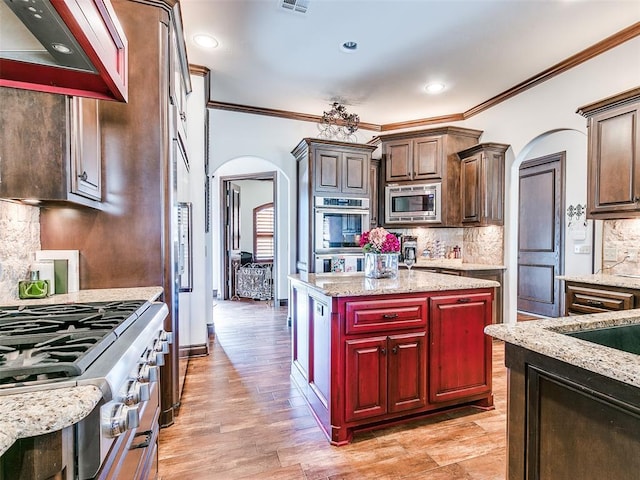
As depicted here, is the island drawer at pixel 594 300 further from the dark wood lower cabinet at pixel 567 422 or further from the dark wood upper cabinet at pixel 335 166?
the dark wood upper cabinet at pixel 335 166

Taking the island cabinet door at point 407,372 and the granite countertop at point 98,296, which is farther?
the island cabinet door at point 407,372

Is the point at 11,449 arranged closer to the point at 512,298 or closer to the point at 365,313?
the point at 365,313

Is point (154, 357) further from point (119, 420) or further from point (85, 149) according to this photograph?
point (85, 149)

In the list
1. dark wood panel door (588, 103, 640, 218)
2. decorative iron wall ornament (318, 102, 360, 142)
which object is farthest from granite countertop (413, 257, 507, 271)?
decorative iron wall ornament (318, 102, 360, 142)

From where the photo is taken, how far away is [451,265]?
4309 mm

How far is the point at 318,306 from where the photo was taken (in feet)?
7.58

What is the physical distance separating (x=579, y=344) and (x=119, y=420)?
121 cm

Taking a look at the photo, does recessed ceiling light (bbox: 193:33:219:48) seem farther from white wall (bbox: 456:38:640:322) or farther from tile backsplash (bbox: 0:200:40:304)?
white wall (bbox: 456:38:640:322)

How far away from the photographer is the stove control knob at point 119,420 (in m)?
0.75

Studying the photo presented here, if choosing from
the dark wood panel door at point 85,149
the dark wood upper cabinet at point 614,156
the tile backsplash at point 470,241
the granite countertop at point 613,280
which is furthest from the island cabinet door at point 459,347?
the tile backsplash at point 470,241

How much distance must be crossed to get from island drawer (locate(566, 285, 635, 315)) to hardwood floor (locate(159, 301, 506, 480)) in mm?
865

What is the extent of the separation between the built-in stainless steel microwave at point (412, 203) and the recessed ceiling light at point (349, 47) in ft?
6.53

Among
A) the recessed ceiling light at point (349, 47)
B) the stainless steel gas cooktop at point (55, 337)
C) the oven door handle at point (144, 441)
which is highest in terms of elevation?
the recessed ceiling light at point (349, 47)

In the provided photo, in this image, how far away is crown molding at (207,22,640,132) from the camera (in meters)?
2.98
